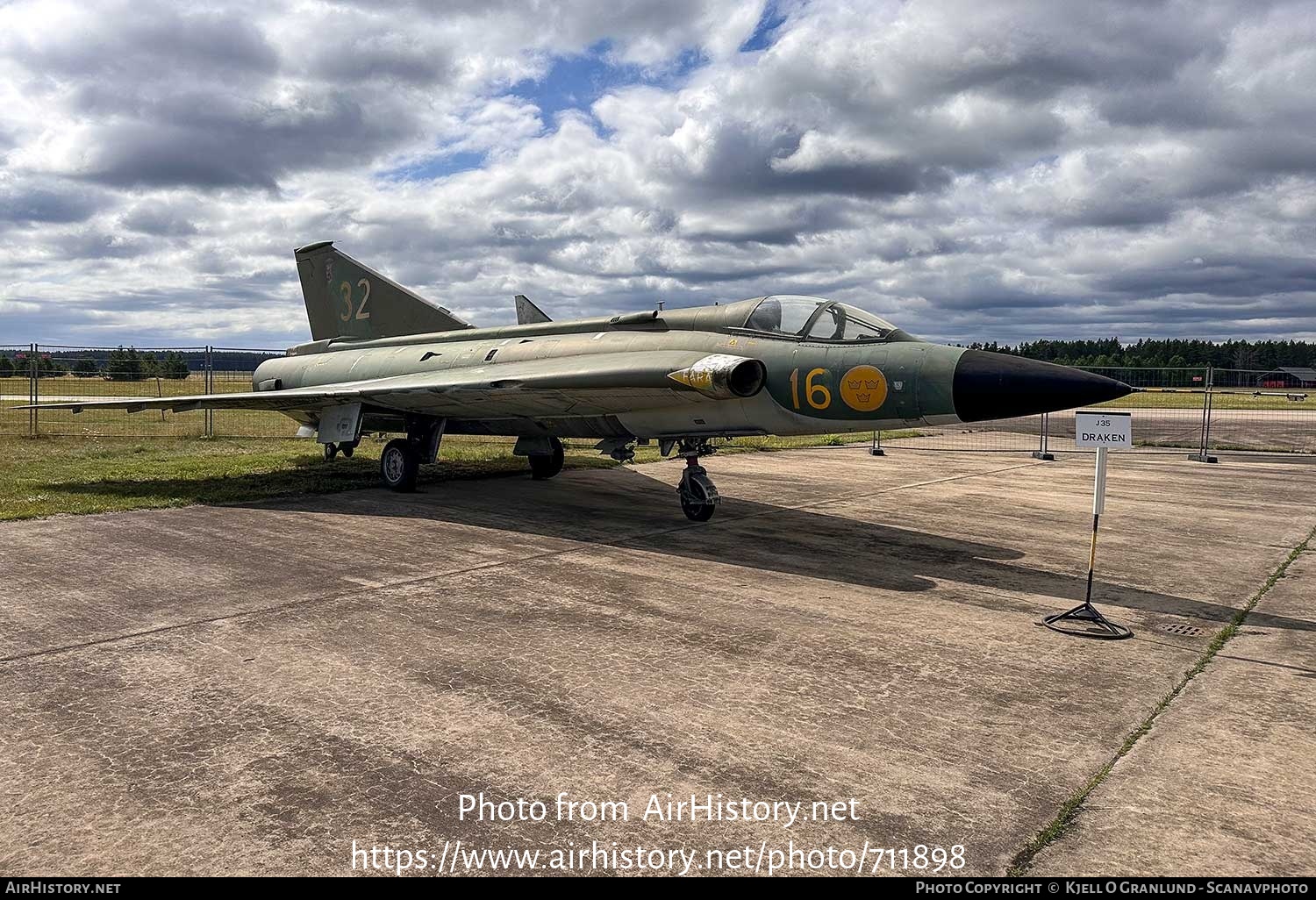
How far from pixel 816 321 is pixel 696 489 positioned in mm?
2633

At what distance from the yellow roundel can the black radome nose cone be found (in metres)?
0.77

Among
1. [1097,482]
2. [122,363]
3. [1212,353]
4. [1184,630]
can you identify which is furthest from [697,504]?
[1212,353]

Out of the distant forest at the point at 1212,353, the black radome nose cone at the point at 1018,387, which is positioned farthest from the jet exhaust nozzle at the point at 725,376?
the distant forest at the point at 1212,353

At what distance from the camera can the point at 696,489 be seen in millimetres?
10289

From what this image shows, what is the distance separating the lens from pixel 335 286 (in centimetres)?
1555

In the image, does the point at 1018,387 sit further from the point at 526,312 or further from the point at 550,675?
the point at 526,312

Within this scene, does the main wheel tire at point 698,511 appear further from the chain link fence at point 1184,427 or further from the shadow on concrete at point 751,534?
the chain link fence at point 1184,427

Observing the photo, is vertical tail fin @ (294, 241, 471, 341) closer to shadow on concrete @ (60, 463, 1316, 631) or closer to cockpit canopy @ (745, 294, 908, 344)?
shadow on concrete @ (60, 463, 1316, 631)

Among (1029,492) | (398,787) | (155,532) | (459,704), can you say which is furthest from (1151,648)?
(155,532)

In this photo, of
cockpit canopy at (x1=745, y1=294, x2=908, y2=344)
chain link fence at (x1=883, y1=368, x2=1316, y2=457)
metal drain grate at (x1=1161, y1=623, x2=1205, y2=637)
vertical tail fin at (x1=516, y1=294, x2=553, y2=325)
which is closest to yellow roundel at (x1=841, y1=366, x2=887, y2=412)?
cockpit canopy at (x1=745, y1=294, x2=908, y2=344)

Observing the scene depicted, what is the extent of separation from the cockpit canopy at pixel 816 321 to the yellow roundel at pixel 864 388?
419 millimetres

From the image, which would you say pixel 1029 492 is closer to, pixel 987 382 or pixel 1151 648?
pixel 987 382

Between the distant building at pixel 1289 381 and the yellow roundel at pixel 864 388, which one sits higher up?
the distant building at pixel 1289 381

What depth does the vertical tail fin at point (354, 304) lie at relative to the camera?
1495 centimetres
